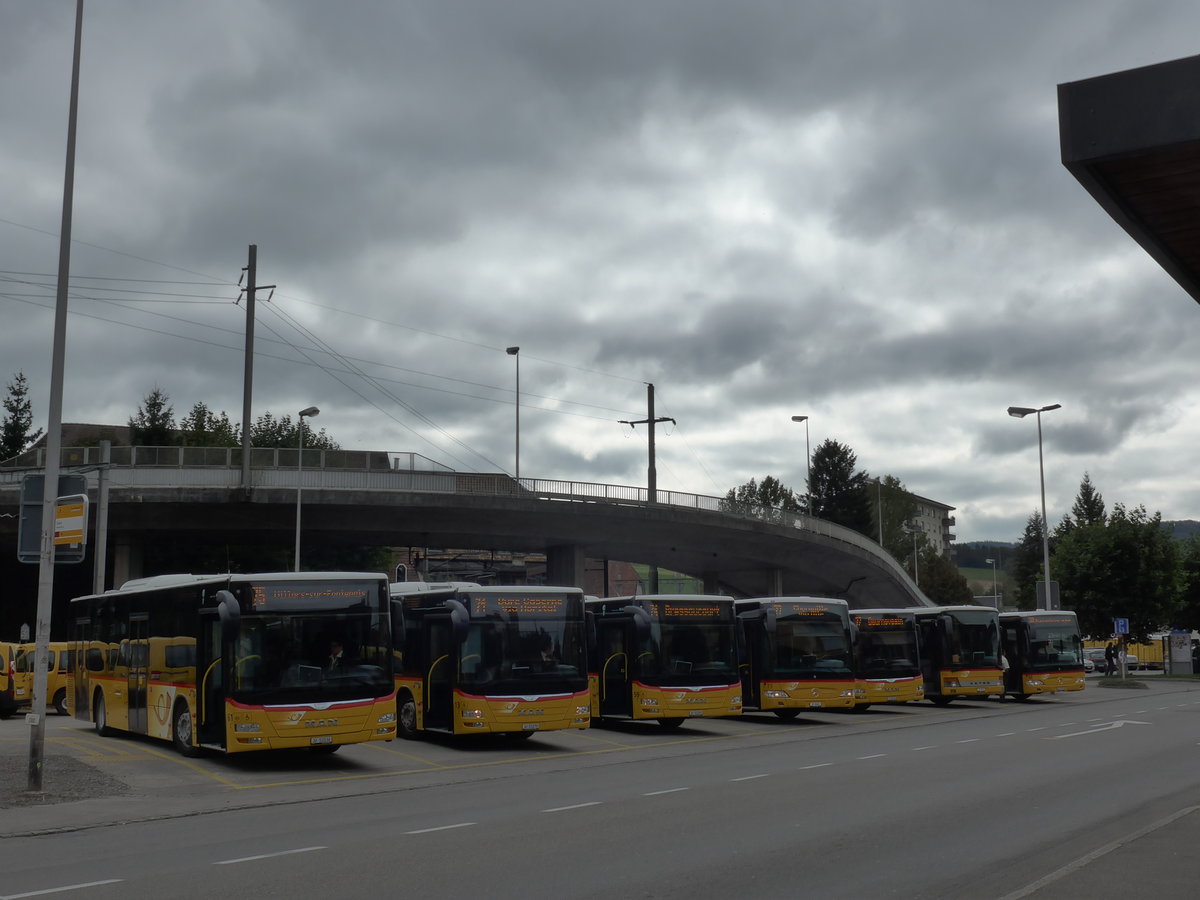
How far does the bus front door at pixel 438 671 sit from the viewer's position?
21734 millimetres

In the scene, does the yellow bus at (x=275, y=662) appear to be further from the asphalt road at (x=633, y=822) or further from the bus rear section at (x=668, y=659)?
the bus rear section at (x=668, y=659)

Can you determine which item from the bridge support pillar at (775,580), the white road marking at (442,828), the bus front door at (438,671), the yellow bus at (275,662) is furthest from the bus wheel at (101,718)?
the bridge support pillar at (775,580)

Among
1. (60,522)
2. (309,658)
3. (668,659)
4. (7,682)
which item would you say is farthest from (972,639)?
(60,522)

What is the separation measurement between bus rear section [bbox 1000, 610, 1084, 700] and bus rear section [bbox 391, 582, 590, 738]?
62.0 feet

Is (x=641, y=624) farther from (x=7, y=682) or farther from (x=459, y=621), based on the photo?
(x=7, y=682)

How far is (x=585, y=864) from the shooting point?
32.5ft

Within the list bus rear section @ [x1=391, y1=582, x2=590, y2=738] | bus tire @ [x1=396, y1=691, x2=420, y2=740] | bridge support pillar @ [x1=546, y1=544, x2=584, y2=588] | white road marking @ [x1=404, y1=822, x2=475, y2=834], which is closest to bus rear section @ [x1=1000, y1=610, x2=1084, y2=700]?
bus rear section @ [x1=391, y1=582, x2=590, y2=738]

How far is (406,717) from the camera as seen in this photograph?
78.0ft

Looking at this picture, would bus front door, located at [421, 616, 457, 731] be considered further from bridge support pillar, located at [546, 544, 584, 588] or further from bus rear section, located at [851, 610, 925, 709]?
bridge support pillar, located at [546, 544, 584, 588]

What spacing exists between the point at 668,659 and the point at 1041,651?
16.2m

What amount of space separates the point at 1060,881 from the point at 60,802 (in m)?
11.8

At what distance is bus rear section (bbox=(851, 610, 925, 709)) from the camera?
3156 cm

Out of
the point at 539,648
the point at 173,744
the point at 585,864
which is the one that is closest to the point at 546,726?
the point at 539,648

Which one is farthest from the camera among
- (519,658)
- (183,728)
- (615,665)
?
(615,665)
